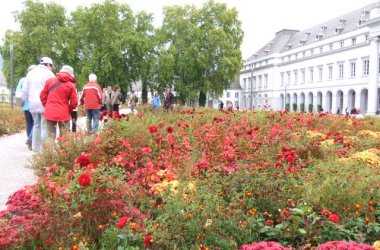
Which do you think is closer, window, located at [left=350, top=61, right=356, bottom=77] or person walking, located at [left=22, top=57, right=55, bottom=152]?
person walking, located at [left=22, top=57, right=55, bottom=152]

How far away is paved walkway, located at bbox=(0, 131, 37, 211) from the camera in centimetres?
551

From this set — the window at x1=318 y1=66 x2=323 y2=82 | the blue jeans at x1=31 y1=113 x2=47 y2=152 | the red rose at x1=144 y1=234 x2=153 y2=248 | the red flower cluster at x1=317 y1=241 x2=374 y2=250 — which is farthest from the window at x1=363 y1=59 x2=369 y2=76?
the red rose at x1=144 y1=234 x2=153 y2=248

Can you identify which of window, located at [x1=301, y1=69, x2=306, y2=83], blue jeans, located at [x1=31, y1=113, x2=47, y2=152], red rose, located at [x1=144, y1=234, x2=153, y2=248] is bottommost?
red rose, located at [x1=144, y1=234, x2=153, y2=248]

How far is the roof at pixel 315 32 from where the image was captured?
6179 cm

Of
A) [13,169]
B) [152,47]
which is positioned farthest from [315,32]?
[13,169]

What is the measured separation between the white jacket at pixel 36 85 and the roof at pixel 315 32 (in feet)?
180

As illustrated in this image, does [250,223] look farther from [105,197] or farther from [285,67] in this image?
[285,67]

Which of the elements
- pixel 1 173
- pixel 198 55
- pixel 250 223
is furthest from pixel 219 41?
pixel 250 223

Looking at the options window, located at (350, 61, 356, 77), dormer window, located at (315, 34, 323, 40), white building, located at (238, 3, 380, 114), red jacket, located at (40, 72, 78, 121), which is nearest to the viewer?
red jacket, located at (40, 72, 78, 121)

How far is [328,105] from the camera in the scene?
68000 mm

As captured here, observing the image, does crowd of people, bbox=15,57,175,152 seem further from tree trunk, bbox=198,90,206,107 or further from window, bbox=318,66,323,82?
window, bbox=318,66,323,82

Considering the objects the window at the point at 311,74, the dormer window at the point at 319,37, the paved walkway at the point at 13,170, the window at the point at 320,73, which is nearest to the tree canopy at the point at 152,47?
the window at the point at 320,73

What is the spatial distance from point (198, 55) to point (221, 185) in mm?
43333

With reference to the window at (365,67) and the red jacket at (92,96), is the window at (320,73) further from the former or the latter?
the red jacket at (92,96)
